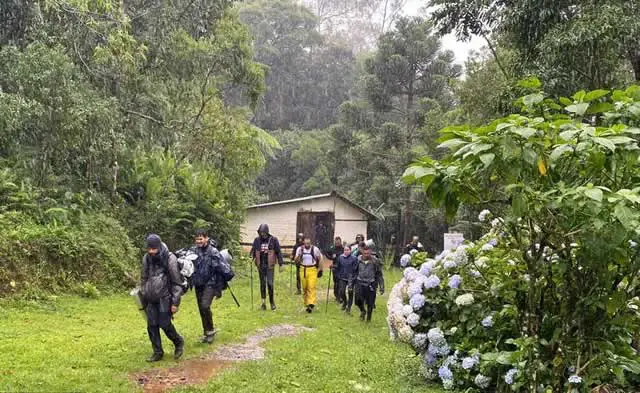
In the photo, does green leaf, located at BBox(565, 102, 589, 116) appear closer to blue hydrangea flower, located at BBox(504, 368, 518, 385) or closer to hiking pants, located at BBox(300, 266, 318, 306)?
blue hydrangea flower, located at BBox(504, 368, 518, 385)

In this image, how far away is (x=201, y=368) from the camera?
7520mm

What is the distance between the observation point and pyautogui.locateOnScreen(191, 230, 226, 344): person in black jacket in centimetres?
884

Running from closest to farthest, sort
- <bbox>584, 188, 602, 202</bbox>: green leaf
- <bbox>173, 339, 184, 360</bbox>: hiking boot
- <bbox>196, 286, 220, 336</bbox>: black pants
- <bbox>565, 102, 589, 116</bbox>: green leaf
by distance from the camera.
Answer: <bbox>584, 188, 602, 202</bbox>: green leaf → <bbox>565, 102, 589, 116</bbox>: green leaf → <bbox>173, 339, 184, 360</bbox>: hiking boot → <bbox>196, 286, 220, 336</bbox>: black pants

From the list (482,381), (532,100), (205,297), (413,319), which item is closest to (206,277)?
(205,297)

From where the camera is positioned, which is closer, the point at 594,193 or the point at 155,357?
the point at 594,193

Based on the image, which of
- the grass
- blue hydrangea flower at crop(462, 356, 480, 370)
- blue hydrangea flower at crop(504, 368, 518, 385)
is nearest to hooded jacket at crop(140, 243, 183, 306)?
the grass

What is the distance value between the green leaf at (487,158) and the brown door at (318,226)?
24.4 m

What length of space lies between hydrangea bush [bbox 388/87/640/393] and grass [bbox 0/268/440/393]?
1054 millimetres

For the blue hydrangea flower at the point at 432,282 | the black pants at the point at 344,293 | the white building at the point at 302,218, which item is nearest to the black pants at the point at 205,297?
the blue hydrangea flower at the point at 432,282

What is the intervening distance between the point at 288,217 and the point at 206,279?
19.5 meters

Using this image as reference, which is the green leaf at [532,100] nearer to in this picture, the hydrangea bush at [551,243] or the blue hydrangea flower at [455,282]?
the hydrangea bush at [551,243]

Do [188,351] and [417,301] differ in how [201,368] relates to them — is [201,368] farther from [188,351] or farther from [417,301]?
[417,301]

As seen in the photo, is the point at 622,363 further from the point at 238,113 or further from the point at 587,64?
the point at 238,113

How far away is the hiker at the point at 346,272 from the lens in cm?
1348
